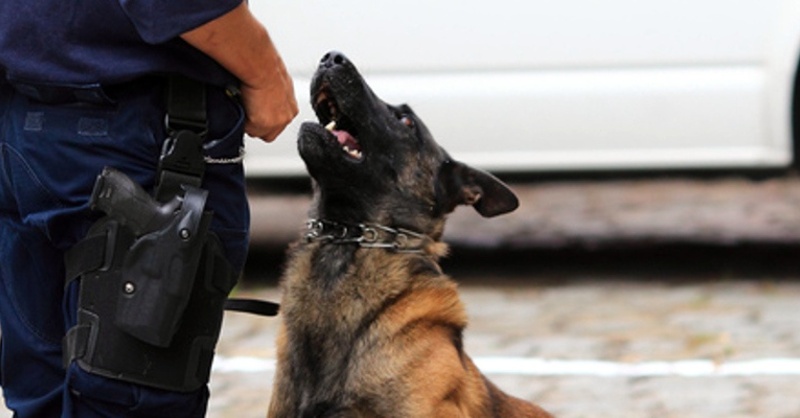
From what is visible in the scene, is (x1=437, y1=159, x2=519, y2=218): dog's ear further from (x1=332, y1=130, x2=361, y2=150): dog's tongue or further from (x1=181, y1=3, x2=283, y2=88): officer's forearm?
(x1=181, y1=3, x2=283, y2=88): officer's forearm

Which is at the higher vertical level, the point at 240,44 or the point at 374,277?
the point at 240,44

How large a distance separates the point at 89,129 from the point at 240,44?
370 millimetres

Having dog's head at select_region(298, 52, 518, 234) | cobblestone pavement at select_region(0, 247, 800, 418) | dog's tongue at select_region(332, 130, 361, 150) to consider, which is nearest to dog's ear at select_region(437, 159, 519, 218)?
dog's head at select_region(298, 52, 518, 234)

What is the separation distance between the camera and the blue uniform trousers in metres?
3.27

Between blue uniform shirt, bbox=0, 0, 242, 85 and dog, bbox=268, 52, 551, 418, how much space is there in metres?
0.77

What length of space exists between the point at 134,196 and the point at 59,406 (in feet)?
1.91

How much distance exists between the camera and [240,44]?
319cm

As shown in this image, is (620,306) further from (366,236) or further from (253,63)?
(253,63)

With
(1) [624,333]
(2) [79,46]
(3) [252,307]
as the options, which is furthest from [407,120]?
(1) [624,333]

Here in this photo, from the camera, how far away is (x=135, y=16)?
309cm

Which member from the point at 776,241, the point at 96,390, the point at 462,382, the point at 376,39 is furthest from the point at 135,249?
the point at 776,241

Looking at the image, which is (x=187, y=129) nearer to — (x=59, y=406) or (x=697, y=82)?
(x=59, y=406)

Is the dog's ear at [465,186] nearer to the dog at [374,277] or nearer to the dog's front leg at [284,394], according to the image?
the dog at [374,277]

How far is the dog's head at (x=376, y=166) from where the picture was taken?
13.2ft
